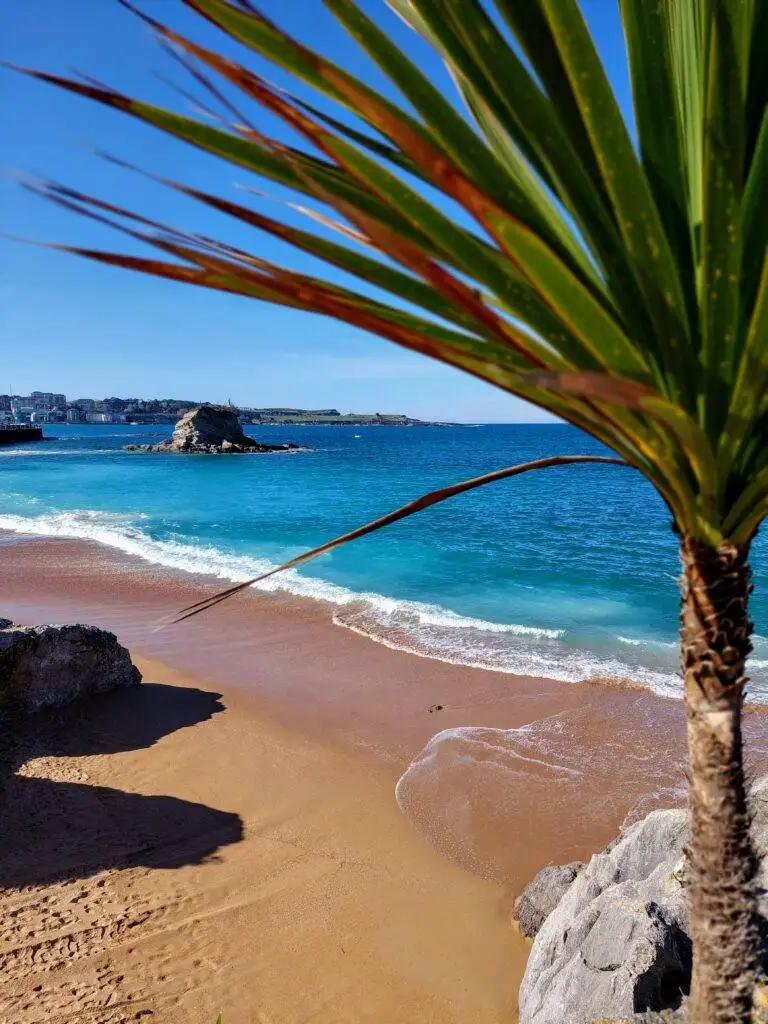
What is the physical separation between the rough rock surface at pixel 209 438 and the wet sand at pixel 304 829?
81968mm

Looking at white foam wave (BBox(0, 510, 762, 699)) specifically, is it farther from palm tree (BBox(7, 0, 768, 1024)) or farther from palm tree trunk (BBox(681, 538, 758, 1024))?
palm tree (BBox(7, 0, 768, 1024))

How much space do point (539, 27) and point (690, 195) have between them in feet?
1.32

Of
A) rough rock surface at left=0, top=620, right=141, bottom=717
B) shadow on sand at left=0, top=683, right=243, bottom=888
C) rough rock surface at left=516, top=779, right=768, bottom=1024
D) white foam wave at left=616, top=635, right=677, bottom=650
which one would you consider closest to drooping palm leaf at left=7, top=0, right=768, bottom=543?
rough rock surface at left=516, top=779, right=768, bottom=1024

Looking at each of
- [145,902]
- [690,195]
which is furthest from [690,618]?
[145,902]

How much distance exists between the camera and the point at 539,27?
1.18m

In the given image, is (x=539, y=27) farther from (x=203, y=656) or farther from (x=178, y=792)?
(x=203, y=656)

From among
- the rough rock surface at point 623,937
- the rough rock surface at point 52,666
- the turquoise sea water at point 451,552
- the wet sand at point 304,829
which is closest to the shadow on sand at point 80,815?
the wet sand at point 304,829

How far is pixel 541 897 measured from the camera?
5.74 metres

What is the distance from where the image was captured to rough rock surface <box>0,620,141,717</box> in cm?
874

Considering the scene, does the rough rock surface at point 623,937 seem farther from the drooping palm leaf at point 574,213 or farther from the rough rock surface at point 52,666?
the rough rock surface at point 52,666

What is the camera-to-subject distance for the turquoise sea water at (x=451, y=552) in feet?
47.0

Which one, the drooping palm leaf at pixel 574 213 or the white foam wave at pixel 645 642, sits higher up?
the drooping palm leaf at pixel 574 213

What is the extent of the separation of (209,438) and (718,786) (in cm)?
9745

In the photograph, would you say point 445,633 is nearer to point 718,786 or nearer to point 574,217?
point 718,786
